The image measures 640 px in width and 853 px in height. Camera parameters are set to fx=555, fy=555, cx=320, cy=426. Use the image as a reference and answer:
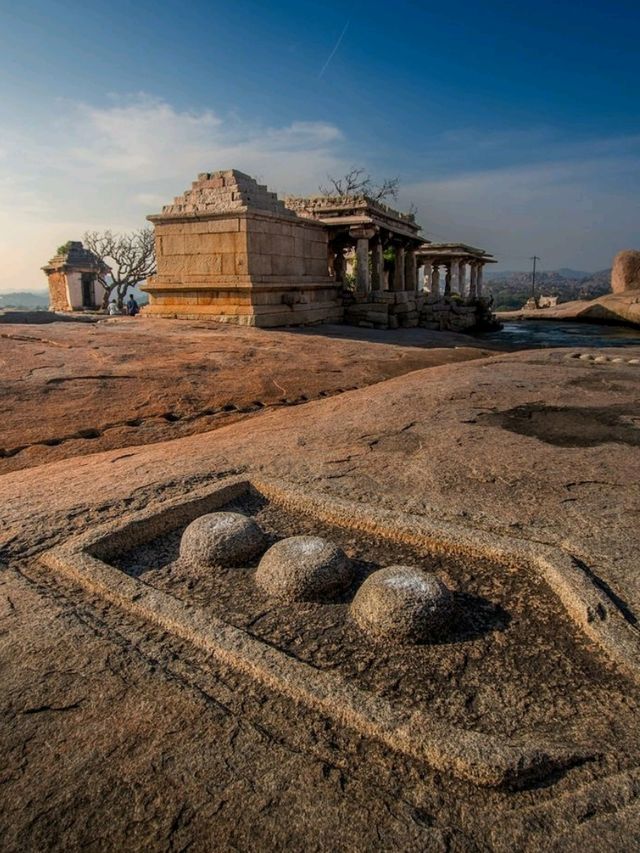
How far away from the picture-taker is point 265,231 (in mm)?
12352

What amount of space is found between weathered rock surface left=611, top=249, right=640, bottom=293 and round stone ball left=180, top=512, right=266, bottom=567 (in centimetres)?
2759

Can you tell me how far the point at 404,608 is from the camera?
2.04 m

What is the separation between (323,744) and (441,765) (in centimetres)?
32

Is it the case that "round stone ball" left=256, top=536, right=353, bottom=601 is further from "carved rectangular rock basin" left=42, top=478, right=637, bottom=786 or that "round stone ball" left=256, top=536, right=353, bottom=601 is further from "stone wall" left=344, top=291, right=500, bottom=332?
"stone wall" left=344, top=291, right=500, bottom=332

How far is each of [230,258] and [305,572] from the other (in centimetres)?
1077

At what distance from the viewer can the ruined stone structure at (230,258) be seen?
1182 centimetres

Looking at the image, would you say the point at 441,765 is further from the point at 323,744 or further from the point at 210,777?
the point at 210,777

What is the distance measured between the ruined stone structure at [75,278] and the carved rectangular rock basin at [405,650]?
90.3ft

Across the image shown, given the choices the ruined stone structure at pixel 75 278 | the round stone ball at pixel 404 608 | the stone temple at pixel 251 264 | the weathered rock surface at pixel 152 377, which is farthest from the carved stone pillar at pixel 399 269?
the round stone ball at pixel 404 608

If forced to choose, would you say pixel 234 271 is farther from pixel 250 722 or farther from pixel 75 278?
pixel 75 278

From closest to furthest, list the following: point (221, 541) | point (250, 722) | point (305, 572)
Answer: point (250, 722) → point (305, 572) → point (221, 541)

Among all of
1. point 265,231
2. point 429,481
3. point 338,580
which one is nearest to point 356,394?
point 429,481

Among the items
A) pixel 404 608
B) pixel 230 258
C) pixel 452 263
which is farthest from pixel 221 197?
pixel 452 263

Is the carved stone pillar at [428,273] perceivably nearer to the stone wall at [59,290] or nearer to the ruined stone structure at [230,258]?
the ruined stone structure at [230,258]
